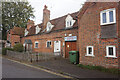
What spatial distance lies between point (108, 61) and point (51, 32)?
37.6 ft

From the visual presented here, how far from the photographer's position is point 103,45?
336 inches

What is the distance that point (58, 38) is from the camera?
16156 millimetres

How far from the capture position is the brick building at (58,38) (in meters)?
14.1

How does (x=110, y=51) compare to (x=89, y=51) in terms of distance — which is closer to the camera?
(x=110, y=51)

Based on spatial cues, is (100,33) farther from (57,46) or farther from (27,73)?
(57,46)

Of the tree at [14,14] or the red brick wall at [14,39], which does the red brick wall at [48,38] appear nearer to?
the red brick wall at [14,39]

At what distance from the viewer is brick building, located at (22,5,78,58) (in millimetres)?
14069

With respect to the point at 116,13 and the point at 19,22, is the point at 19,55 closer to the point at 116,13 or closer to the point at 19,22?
the point at 116,13

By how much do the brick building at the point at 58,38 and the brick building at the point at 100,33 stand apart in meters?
3.39

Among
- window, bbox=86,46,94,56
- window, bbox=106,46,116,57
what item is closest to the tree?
window, bbox=86,46,94,56

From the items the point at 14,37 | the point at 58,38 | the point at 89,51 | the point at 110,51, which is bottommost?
the point at 89,51

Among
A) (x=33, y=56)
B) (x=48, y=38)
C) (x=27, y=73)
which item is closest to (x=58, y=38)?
(x=48, y=38)

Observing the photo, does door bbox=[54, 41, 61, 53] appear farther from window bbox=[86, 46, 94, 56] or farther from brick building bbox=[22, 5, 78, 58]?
window bbox=[86, 46, 94, 56]

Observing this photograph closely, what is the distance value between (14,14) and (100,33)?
34.3m
